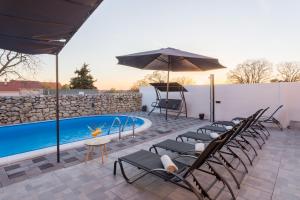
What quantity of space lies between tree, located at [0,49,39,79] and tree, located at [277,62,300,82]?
967 inches

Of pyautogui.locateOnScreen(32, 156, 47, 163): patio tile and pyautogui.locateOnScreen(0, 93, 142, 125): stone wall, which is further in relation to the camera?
pyautogui.locateOnScreen(0, 93, 142, 125): stone wall

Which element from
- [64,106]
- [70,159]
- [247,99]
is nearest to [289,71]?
[247,99]

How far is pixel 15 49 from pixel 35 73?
1461 cm

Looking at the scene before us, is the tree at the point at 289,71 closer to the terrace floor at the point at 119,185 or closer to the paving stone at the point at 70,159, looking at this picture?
the terrace floor at the point at 119,185

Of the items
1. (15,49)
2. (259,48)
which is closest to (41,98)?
(15,49)

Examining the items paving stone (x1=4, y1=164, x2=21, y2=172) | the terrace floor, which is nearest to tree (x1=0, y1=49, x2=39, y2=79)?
paving stone (x1=4, y1=164, x2=21, y2=172)

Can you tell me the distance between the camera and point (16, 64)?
1574cm

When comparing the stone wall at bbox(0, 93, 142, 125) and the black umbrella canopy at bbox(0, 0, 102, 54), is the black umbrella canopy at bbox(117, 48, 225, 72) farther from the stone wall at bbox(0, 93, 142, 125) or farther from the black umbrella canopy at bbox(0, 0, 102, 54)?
the stone wall at bbox(0, 93, 142, 125)

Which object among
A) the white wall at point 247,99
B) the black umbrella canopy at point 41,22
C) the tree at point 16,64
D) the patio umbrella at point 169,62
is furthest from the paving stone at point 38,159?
the tree at point 16,64

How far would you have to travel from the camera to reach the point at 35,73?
15695 millimetres

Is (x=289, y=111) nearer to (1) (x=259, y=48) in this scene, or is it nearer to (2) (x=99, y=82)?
(1) (x=259, y=48)

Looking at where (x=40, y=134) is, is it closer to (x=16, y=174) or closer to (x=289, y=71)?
(x=16, y=174)

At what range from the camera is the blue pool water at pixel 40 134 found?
5.30m

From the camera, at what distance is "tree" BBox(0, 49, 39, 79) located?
50.3 ft
